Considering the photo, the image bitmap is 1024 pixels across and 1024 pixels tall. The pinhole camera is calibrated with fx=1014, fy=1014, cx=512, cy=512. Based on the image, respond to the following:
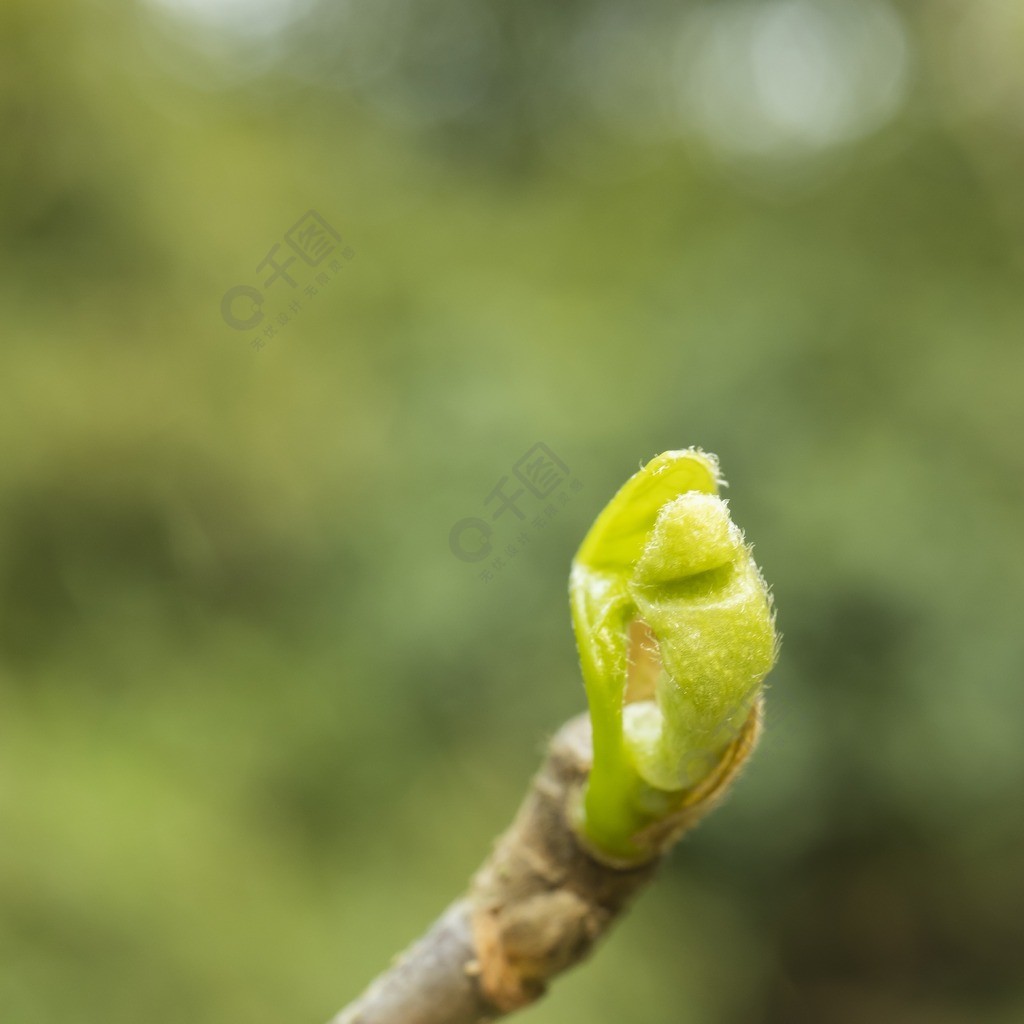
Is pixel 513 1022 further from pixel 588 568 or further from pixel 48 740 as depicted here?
pixel 588 568

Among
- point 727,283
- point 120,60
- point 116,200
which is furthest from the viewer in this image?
point 727,283

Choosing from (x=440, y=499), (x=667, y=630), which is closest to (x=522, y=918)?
(x=667, y=630)

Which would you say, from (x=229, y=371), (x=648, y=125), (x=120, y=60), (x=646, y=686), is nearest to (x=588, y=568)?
(x=646, y=686)

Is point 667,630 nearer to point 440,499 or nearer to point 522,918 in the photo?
point 522,918

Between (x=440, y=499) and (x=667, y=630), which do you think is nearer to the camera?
(x=667, y=630)

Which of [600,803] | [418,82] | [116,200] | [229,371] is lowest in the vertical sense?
[600,803]

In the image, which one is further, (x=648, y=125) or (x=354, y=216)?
(x=648, y=125)

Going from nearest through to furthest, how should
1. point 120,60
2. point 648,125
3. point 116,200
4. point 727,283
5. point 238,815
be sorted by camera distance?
point 238,815 → point 116,200 → point 120,60 → point 727,283 → point 648,125
